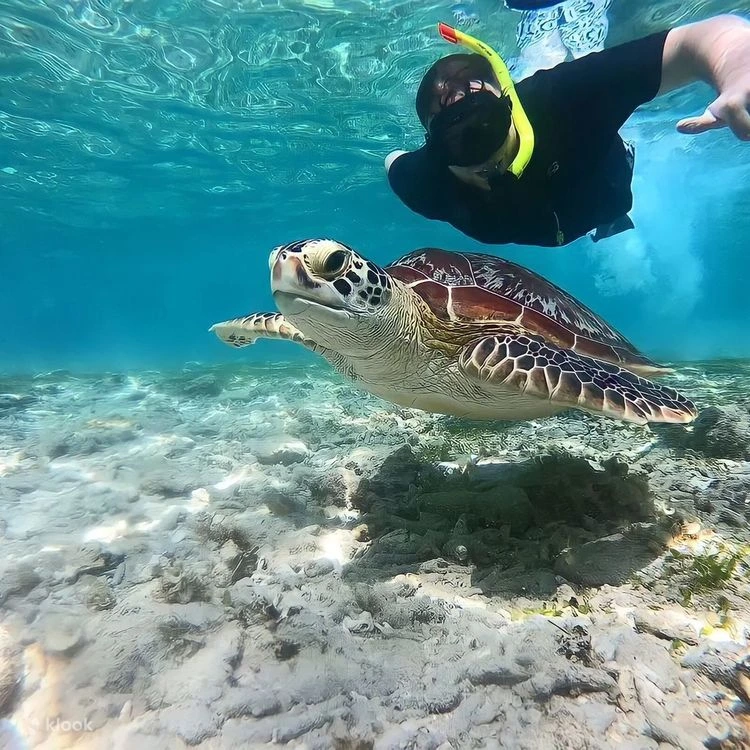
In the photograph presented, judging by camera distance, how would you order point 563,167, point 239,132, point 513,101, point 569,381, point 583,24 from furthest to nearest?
point 239,132
point 583,24
point 563,167
point 513,101
point 569,381

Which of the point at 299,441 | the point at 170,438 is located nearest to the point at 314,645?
the point at 299,441

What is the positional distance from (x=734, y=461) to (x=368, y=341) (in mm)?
2273

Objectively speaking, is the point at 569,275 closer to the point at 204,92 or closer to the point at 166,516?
the point at 204,92

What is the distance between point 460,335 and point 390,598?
1.52 m

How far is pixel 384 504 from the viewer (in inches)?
98.3

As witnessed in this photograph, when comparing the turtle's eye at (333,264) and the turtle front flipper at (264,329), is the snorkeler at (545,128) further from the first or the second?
the turtle front flipper at (264,329)

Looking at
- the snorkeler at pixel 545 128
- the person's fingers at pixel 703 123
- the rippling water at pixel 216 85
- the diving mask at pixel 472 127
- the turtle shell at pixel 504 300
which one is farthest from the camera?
the rippling water at pixel 216 85

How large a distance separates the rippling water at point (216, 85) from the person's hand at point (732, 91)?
7.67 meters

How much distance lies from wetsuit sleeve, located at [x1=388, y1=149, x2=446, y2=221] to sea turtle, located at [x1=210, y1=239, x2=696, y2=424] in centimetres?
59

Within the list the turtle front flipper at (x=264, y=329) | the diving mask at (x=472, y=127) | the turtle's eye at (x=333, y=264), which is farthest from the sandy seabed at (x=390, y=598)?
the diving mask at (x=472, y=127)

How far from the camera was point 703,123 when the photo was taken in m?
1.95

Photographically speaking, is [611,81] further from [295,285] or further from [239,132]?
[239,132]

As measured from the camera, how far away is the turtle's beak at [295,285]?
76.6 inches

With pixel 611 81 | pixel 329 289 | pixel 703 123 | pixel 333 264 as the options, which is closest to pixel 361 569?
pixel 329 289
